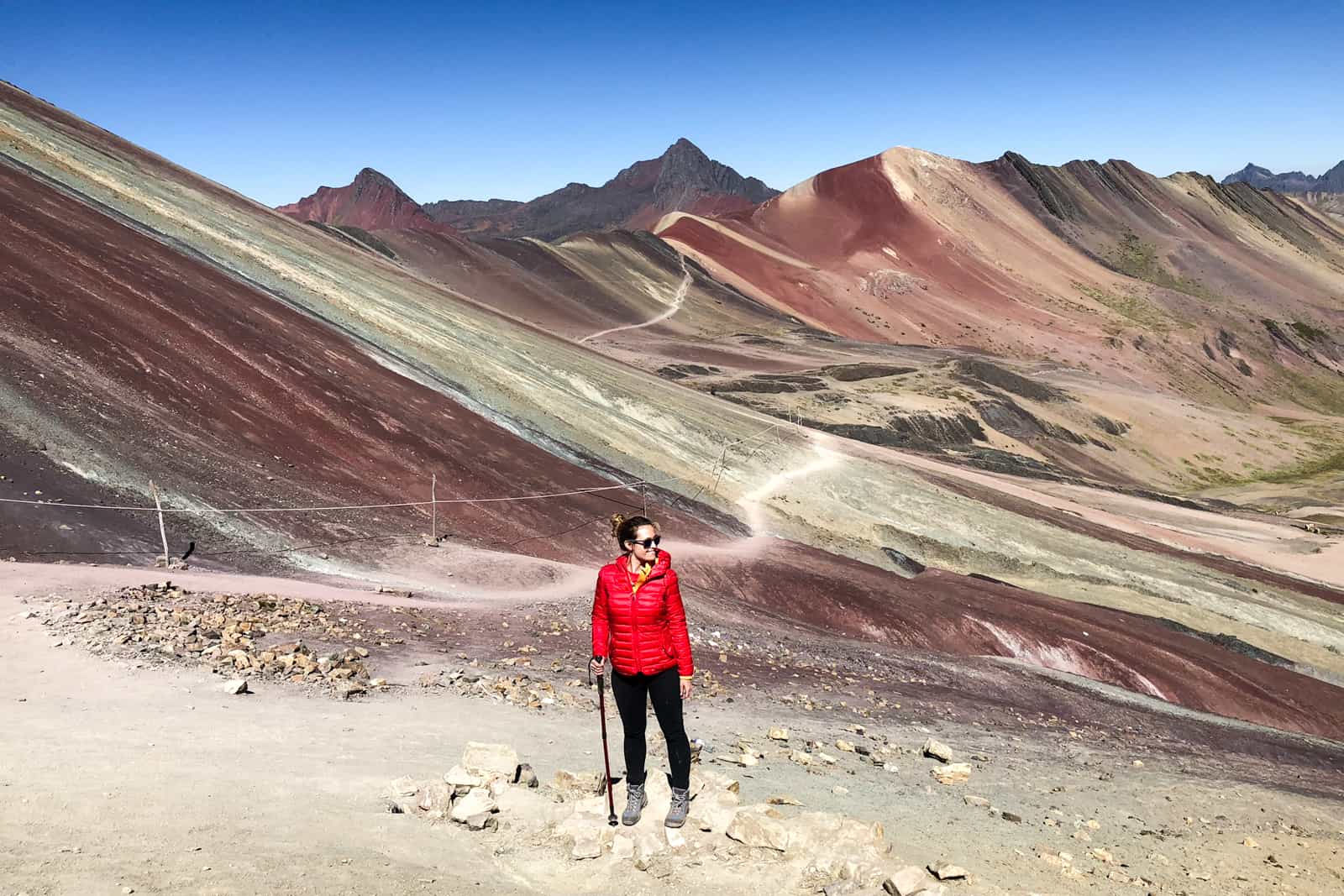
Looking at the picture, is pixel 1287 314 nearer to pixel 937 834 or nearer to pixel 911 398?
pixel 911 398

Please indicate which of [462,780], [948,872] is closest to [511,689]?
[462,780]

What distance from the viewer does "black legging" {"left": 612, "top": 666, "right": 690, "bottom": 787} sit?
22.7 ft

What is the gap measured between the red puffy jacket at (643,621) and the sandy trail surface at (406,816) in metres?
1.46

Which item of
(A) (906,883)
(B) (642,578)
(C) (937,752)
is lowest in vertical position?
(C) (937,752)

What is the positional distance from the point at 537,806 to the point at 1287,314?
164 metres

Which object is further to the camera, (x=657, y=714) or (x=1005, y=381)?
(x=1005, y=381)

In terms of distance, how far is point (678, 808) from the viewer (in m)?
6.82

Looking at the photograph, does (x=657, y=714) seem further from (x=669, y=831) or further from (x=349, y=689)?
(x=349, y=689)

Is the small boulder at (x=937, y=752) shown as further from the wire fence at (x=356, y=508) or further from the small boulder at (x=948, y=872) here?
the wire fence at (x=356, y=508)

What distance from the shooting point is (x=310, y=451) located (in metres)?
23.2

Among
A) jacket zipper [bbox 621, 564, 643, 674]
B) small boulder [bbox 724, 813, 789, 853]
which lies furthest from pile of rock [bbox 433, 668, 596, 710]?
small boulder [bbox 724, 813, 789, 853]

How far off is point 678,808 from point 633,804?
35 centimetres

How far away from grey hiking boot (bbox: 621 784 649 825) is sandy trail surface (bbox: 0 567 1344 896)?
0.44 metres

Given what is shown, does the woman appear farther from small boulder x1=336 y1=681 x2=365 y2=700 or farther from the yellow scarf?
small boulder x1=336 y1=681 x2=365 y2=700
